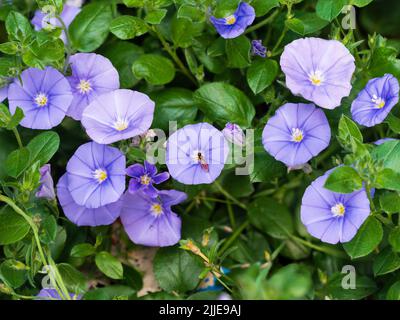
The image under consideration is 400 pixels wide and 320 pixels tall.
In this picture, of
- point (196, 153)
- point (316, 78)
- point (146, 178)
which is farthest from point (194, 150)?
point (316, 78)

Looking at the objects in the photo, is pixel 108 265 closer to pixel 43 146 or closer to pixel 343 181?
pixel 43 146

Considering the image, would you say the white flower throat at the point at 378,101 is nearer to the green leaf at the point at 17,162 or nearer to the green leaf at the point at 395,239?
the green leaf at the point at 395,239

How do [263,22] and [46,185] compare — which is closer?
[46,185]

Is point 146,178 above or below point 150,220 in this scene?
above

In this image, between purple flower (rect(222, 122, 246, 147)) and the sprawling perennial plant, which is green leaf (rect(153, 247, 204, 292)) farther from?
purple flower (rect(222, 122, 246, 147))

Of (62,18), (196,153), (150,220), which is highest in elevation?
(62,18)

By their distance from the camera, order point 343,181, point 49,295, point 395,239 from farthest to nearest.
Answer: point 49,295, point 395,239, point 343,181

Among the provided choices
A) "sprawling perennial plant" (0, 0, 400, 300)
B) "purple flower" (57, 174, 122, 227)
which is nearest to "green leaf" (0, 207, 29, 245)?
"sprawling perennial plant" (0, 0, 400, 300)
